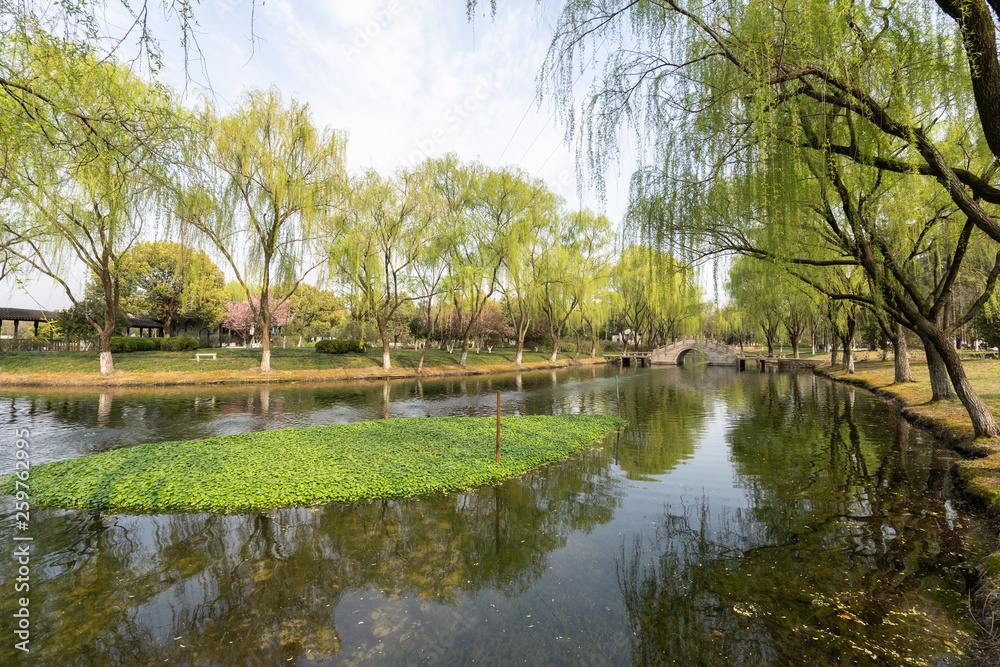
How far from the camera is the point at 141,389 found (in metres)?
20.8

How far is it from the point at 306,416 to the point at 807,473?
14.0m

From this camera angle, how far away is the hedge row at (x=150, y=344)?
27.0 m

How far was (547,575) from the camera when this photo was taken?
4.71 meters

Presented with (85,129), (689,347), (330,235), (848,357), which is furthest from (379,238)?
(689,347)

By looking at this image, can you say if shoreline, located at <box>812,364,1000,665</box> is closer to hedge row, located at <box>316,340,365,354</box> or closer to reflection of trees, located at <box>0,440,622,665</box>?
reflection of trees, located at <box>0,440,622,665</box>

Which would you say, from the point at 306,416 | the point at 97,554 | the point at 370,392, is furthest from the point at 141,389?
the point at 97,554

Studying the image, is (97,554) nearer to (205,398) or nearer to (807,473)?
(807,473)

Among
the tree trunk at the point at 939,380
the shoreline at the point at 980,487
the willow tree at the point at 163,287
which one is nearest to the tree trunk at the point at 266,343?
the willow tree at the point at 163,287

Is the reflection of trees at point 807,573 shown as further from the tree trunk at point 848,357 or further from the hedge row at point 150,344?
the hedge row at point 150,344

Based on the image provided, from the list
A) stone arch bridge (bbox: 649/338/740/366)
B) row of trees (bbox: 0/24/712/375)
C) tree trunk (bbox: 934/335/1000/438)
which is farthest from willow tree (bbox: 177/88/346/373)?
stone arch bridge (bbox: 649/338/740/366)

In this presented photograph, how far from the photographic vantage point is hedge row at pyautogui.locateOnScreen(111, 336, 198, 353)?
26995mm

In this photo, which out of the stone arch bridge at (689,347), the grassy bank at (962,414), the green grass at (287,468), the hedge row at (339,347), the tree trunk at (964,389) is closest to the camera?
the green grass at (287,468)

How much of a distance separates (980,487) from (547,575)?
7.26 meters

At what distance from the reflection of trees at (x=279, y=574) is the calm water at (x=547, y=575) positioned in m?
0.02
